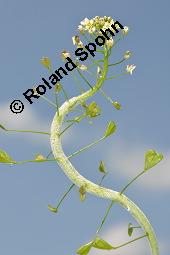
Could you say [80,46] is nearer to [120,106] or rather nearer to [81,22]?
[81,22]

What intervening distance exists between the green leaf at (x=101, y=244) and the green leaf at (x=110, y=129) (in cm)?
29

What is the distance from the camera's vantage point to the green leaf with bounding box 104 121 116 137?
1678 millimetres

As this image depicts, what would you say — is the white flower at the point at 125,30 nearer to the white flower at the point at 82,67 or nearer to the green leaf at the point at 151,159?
the white flower at the point at 82,67

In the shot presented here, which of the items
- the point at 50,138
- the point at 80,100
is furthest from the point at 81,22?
the point at 50,138

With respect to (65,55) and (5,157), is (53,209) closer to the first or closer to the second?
(5,157)

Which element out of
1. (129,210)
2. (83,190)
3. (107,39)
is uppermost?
(107,39)

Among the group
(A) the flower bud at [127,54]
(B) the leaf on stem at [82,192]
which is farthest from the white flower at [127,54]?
(B) the leaf on stem at [82,192]

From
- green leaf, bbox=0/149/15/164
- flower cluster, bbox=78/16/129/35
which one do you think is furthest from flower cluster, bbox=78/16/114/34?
green leaf, bbox=0/149/15/164

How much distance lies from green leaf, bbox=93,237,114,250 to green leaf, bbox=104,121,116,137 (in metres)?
0.29

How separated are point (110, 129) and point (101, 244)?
1.05ft

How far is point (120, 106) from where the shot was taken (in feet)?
5.52

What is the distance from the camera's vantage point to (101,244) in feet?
5.40

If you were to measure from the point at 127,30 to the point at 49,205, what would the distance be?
0.55 meters

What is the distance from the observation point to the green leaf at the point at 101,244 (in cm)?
164
